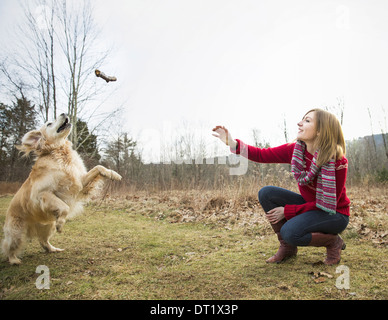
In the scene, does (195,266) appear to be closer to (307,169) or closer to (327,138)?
(307,169)

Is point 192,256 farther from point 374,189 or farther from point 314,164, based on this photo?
point 374,189

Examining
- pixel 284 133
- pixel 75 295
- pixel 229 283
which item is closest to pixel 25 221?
pixel 75 295

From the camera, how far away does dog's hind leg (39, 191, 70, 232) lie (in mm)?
2887

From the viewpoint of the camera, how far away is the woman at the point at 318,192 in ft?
6.82

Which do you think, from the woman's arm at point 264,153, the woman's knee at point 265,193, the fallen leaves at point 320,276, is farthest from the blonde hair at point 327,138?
the fallen leaves at point 320,276

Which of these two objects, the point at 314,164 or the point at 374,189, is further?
the point at 374,189

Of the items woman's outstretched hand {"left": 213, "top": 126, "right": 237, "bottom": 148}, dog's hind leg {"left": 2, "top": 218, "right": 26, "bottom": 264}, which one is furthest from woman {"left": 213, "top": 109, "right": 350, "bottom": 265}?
dog's hind leg {"left": 2, "top": 218, "right": 26, "bottom": 264}

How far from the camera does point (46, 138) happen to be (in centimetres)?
330

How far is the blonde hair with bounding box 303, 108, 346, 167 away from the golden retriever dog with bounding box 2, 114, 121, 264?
2536mm

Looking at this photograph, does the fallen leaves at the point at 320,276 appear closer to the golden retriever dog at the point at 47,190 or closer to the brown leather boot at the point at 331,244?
the brown leather boot at the point at 331,244

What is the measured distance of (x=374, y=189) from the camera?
8.61 metres

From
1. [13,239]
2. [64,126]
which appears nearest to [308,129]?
[64,126]

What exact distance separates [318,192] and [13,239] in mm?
3435
